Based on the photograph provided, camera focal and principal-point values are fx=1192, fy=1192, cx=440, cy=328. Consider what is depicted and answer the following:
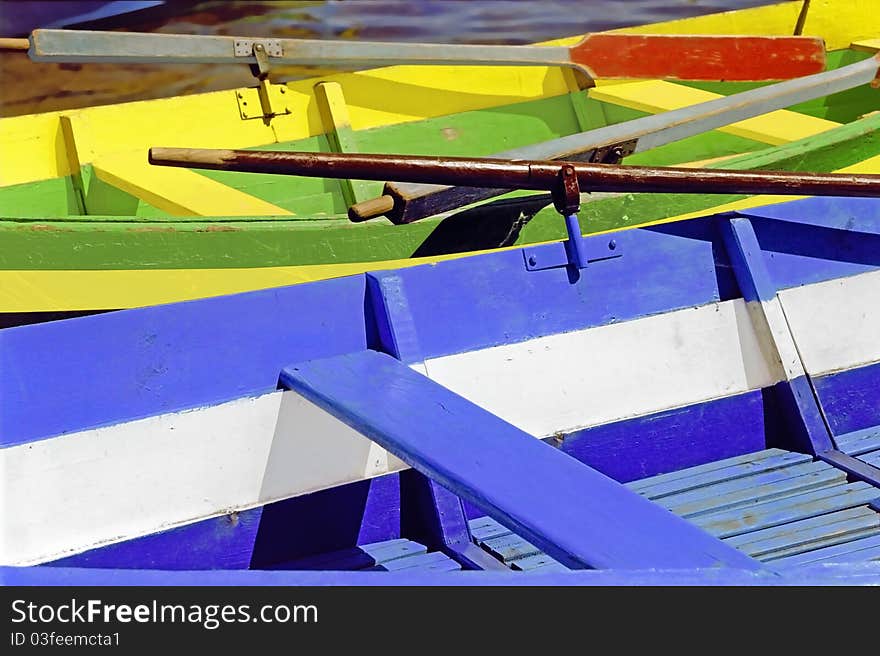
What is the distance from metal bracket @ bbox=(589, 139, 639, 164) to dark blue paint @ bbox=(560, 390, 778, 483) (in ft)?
2.19

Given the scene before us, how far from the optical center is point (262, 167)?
1.98 m

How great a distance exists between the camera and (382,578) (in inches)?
55.2

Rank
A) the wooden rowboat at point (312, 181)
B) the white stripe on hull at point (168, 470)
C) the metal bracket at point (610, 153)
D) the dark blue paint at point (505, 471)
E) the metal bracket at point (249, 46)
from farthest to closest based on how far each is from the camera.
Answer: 1. the metal bracket at point (249, 46)
2. the wooden rowboat at point (312, 181)
3. the metal bracket at point (610, 153)
4. the white stripe on hull at point (168, 470)
5. the dark blue paint at point (505, 471)

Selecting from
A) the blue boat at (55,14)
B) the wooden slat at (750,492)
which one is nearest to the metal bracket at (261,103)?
the wooden slat at (750,492)

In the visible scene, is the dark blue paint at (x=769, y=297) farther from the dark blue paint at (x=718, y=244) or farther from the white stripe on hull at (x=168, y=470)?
the white stripe on hull at (x=168, y=470)

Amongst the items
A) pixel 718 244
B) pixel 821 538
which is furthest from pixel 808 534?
pixel 718 244

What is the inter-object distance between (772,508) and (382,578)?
3.60ft

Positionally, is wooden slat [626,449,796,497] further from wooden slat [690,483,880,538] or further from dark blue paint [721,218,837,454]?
wooden slat [690,483,880,538]

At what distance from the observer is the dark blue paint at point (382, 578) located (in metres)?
1.40
